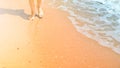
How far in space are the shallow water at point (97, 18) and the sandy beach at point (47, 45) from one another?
175 mm

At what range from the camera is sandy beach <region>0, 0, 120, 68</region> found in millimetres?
3694

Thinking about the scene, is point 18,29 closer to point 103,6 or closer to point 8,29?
point 8,29

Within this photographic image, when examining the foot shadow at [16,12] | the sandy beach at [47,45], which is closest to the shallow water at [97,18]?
the sandy beach at [47,45]

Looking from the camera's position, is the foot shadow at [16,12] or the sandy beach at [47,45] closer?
the sandy beach at [47,45]

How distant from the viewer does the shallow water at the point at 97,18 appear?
14.6 feet

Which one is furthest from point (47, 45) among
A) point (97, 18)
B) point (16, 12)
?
point (97, 18)

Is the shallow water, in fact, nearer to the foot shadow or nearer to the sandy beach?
the sandy beach

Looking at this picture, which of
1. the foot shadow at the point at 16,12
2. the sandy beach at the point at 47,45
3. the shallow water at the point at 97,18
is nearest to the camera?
the sandy beach at the point at 47,45

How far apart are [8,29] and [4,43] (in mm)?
480

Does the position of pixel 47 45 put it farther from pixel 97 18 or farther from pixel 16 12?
pixel 97 18

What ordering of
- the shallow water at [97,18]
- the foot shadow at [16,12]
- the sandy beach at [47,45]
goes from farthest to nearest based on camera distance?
the foot shadow at [16,12] → the shallow water at [97,18] → the sandy beach at [47,45]

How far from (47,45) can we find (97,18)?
1547 mm

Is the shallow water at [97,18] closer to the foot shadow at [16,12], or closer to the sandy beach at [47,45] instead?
the sandy beach at [47,45]

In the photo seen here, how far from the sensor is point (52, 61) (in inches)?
146
